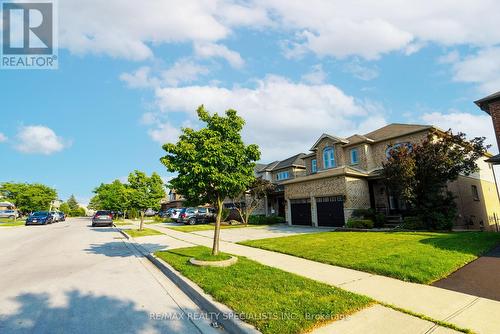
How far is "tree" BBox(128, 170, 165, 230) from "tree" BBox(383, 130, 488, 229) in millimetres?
17061

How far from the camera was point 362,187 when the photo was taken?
20.4 meters

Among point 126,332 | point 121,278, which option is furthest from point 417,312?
point 121,278

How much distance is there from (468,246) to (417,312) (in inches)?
275

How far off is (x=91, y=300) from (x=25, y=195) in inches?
2447

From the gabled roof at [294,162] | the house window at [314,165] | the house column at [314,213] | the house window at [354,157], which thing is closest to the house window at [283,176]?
the gabled roof at [294,162]

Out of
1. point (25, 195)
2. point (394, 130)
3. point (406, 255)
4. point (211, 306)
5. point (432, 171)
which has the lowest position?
point (406, 255)

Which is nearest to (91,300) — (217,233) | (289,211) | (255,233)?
(217,233)

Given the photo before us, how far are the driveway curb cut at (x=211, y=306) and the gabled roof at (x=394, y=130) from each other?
→ 1845 cm

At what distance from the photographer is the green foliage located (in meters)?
53.5

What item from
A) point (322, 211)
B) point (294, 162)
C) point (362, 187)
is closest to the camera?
point (362, 187)

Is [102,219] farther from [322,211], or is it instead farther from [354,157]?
[354,157]

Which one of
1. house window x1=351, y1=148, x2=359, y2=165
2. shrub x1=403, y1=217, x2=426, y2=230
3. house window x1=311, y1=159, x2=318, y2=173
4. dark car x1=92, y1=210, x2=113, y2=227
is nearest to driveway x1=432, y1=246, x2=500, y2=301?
shrub x1=403, y1=217, x2=426, y2=230

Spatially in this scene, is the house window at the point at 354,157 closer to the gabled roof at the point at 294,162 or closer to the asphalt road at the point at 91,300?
the gabled roof at the point at 294,162

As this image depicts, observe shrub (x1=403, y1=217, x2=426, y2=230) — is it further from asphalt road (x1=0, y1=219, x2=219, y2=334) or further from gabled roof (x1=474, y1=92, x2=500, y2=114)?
asphalt road (x1=0, y1=219, x2=219, y2=334)
